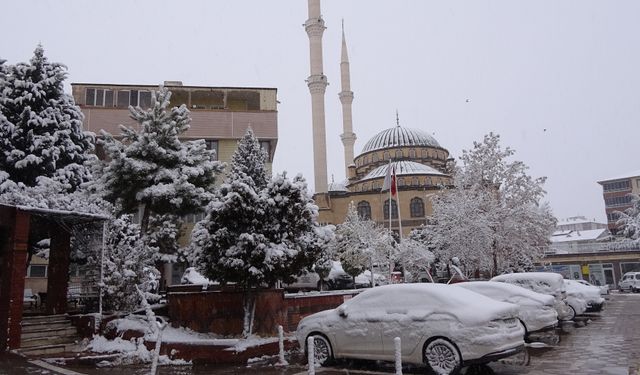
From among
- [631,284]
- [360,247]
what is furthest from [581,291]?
[631,284]

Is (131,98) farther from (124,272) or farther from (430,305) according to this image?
(430,305)

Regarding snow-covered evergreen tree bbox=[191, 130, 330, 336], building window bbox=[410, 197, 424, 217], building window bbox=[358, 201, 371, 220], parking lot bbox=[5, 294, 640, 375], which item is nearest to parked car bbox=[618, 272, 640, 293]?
building window bbox=[410, 197, 424, 217]

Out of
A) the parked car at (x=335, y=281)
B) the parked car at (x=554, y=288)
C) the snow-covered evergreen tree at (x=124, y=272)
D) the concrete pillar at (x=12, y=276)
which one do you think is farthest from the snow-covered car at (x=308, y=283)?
the concrete pillar at (x=12, y=276)

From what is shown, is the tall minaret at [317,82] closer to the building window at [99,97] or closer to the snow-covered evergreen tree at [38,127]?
the building window at [99,97]

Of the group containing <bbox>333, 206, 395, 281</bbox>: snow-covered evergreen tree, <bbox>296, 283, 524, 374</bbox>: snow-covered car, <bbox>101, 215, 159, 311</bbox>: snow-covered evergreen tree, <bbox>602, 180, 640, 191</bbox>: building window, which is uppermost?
<bbox>602, 180, 640, 191</bbox>: building window

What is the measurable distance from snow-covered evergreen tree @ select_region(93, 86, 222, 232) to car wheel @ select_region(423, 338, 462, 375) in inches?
465

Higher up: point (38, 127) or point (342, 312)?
point (38, 127)

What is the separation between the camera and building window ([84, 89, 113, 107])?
107 ft

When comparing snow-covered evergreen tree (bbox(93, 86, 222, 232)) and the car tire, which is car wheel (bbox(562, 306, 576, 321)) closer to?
the car tire

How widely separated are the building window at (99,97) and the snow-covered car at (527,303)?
26.9 m

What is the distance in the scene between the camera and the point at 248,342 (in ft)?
37.4

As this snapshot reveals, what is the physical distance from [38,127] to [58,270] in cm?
719

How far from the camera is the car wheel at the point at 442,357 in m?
8.29

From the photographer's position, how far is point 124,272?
48.1 feet
